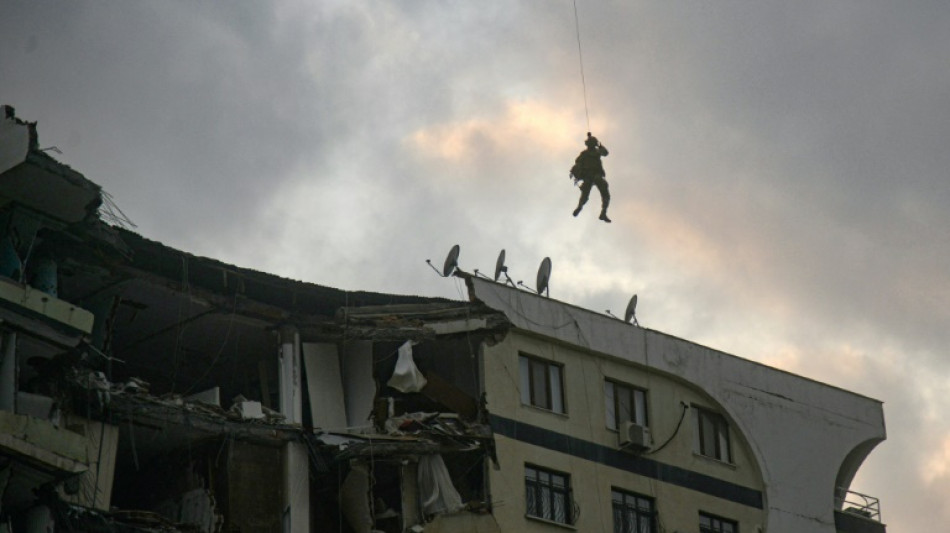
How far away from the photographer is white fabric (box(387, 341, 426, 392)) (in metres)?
45.1

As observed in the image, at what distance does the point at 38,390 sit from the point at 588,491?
13992 millimetres

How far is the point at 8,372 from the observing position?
3797cm

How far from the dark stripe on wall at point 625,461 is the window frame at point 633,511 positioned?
0.61m

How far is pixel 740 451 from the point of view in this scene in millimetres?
51719

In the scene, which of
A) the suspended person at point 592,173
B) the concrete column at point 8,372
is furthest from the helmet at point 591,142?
the concrete column at point 8,372

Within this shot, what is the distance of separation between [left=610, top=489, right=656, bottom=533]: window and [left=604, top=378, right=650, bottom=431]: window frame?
1.74 meters

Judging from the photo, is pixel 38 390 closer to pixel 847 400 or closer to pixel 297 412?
pixel 297 412

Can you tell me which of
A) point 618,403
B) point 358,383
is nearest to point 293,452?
point 358,383

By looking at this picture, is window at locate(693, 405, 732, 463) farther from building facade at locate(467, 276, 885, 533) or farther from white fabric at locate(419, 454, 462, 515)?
white fabric at locate(419, 454, 462, 515)

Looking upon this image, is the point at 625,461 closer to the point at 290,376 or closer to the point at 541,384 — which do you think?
the point at 541,384

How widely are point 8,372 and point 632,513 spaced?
55.3 ft

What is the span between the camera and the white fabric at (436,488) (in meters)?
44.0

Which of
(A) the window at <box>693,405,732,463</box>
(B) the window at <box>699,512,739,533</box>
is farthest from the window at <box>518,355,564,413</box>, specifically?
(B) the window at <box>699,512,739,533</box>

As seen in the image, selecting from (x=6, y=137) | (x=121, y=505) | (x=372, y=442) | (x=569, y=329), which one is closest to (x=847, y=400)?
(x=569, y=329)
